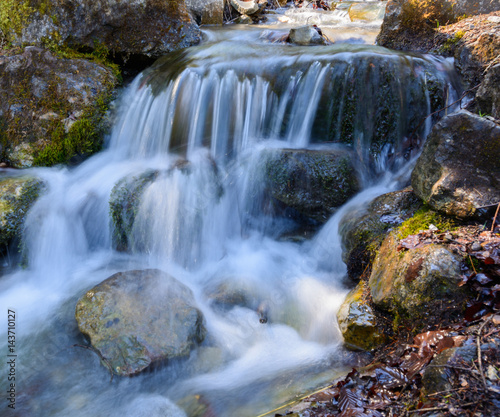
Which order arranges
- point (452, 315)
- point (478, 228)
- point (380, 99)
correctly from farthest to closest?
point (380, 99) → point (478, 228) → point (452, 315)

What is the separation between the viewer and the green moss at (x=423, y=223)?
3.18m

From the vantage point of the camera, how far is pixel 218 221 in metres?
4.88

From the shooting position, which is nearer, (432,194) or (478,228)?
(478,228)

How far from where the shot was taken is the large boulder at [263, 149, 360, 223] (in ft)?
15.2

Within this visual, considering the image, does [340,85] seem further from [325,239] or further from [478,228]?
[478,228]

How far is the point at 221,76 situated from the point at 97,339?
13.3 feet

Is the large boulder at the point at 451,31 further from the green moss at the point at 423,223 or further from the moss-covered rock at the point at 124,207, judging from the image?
the moss-covered rock at the point at 124,207

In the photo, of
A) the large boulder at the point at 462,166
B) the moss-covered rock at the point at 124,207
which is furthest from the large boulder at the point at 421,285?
the moss-covered rock at the point at 124,207

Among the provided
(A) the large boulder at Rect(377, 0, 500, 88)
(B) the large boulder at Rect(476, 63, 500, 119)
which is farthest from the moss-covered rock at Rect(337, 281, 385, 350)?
(A) the large boulder at Rect(377, 0, 500, 88)

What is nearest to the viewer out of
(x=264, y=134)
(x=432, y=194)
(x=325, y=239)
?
(x=432, y=194)

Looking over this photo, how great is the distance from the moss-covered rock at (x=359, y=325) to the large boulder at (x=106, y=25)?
5.66 metres

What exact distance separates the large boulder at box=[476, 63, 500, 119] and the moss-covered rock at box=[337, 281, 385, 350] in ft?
7.28

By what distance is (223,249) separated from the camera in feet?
15.8

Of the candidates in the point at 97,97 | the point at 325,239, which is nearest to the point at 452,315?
the point at 325,239
